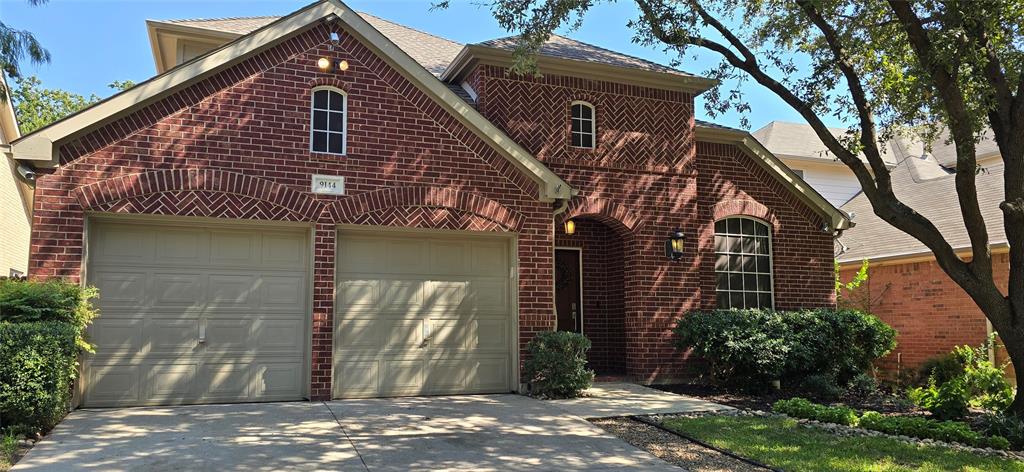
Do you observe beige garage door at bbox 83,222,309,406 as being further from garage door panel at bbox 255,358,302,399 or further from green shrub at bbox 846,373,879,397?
green shrub at bbox 846,373,879,397

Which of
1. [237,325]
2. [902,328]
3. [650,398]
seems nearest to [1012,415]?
[650,398]

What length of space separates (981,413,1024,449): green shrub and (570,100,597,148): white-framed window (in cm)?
702

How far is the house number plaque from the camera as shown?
9891mm

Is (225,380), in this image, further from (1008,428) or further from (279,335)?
(1008,428)

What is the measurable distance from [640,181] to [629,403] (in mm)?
4368

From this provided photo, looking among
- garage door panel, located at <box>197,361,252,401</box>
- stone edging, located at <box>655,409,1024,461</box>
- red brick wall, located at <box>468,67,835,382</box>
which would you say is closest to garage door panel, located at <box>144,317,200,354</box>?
garage door panel, located at <box>197,361,252,401</box>

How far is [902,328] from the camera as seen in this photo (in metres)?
16.7

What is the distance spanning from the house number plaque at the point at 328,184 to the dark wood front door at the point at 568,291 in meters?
4.62

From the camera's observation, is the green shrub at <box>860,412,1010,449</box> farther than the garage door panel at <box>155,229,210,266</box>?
No

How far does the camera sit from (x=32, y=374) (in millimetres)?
7188

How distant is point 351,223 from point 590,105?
5.03 metres

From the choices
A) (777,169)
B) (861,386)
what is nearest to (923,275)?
(777,169)

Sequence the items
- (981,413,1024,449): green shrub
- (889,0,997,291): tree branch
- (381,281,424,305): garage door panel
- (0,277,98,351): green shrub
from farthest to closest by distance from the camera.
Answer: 1. (381,281,424,305): garage door panel
2. (889,0,997,291): tree branch
3. (981,413,1024,449): green shrub
4. (0,277,98,351): green shrub

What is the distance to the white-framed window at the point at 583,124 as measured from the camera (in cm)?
1278
